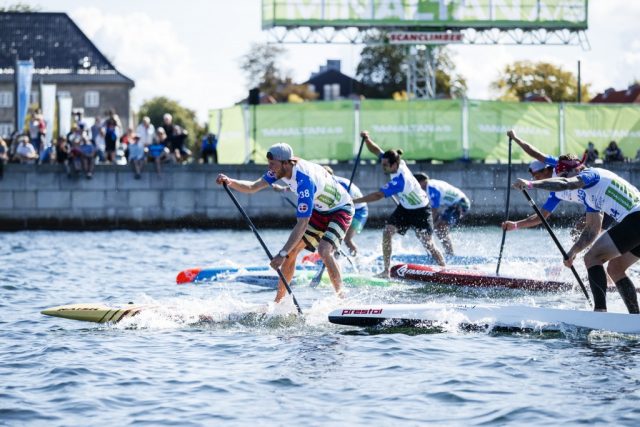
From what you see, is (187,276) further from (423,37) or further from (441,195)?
(423,37)

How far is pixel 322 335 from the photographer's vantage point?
11.4m

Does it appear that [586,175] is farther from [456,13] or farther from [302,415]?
[456,13]

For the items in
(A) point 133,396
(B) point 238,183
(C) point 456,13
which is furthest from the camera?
(C) point 456,13

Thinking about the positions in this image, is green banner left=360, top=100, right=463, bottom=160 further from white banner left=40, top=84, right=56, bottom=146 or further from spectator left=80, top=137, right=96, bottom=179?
white banner left=40, top=84, right=56, bottom=146

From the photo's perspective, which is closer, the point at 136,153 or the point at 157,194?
the point at 136,153

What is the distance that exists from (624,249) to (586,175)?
2.53 feet

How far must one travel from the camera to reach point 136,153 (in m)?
30.0

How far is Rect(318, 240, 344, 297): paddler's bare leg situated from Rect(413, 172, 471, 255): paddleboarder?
6.39 metres

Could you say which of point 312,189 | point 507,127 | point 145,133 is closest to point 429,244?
point 312,189

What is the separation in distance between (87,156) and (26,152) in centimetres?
174

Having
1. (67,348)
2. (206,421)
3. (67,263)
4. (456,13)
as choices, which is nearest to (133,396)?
(206,421)

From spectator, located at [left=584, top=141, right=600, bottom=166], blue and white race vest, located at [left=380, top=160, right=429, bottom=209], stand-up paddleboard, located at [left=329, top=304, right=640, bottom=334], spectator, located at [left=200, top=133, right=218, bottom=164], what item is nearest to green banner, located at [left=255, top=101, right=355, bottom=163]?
spectator, located at [left=200, top=133, right=218, bottom=164]

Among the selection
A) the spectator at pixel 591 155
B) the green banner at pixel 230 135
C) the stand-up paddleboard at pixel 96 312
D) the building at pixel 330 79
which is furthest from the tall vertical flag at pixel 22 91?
the building at pixel 330 79

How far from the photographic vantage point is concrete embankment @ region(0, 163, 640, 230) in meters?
30.8
